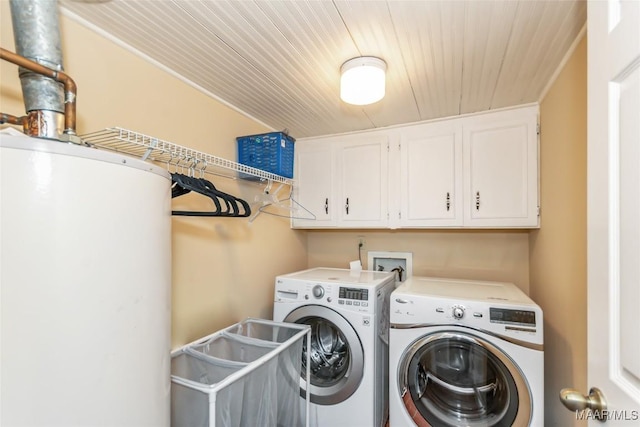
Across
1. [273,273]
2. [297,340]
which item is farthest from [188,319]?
[273,273]

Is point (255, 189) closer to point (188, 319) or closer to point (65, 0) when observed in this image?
point (188, 319)

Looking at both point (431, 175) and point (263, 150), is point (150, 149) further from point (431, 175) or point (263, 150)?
point (431, 175)

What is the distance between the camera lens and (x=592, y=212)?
0.72 metres

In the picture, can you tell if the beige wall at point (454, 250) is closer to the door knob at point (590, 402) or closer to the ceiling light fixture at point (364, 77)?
the ceiling light fixture at point (364, 77)

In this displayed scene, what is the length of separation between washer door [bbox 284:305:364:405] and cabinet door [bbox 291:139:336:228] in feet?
2.73

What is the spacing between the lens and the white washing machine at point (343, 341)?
1.68 metres

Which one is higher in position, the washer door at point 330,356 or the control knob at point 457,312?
the control knob at point 457,312

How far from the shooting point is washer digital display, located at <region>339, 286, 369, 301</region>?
1726 mm

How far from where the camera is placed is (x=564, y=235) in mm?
1352

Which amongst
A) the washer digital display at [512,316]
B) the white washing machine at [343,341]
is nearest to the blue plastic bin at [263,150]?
the white washing machine at [343,341]

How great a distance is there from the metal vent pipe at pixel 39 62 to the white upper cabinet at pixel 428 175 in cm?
182

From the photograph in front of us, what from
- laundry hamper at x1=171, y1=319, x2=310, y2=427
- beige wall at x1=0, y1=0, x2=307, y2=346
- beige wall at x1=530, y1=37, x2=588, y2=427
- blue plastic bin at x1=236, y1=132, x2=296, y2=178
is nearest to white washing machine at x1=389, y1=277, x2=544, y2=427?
beige wall at x1=530, y1=37, x2=588, y2=427

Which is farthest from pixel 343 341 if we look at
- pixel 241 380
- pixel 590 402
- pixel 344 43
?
pixel 344 43

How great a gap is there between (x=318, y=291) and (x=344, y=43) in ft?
4.61
